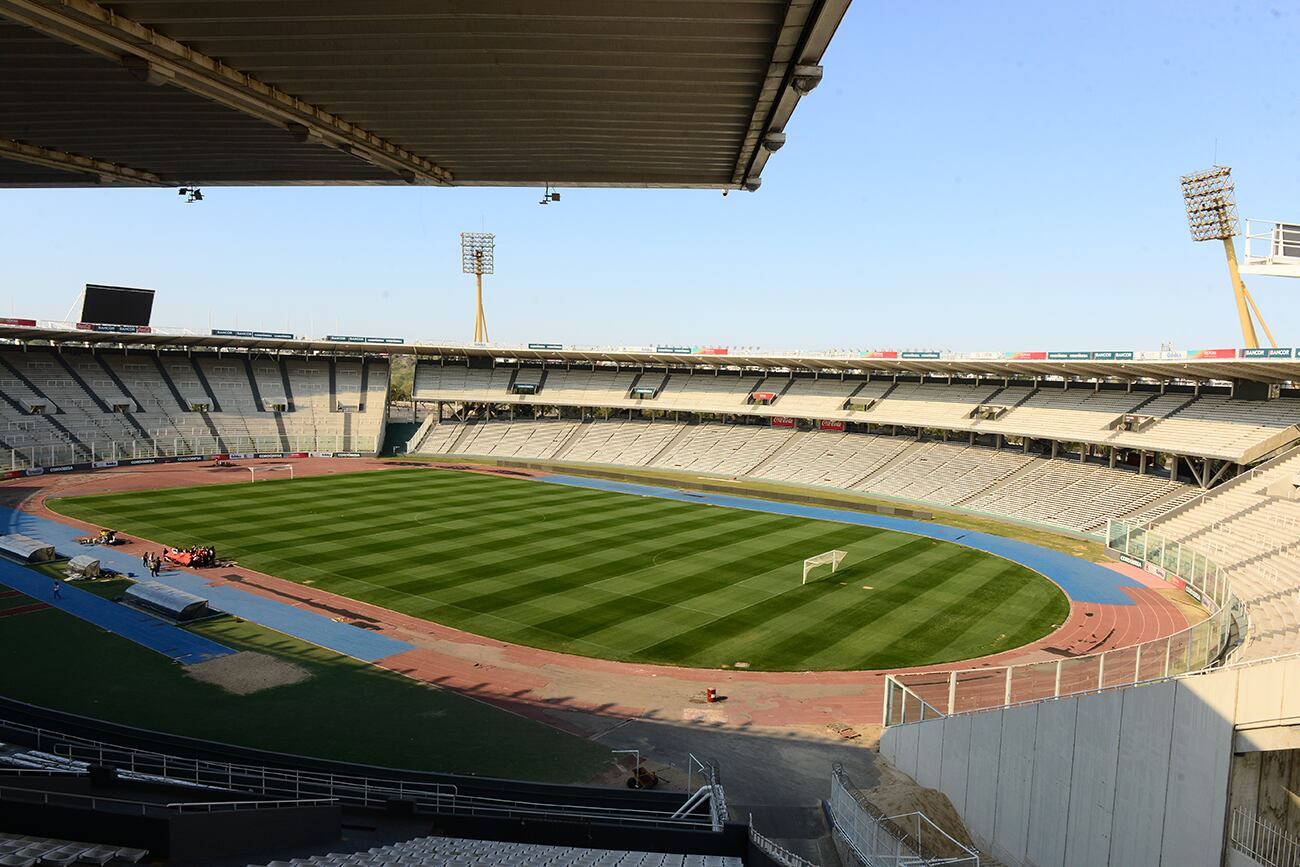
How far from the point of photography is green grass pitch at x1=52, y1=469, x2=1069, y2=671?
2541cm

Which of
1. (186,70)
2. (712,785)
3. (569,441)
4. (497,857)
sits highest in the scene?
(569,441)

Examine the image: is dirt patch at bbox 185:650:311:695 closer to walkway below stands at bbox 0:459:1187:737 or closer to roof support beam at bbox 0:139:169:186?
walkway below stands at bbox 0:459:1187:737

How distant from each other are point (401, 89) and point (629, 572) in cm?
2709

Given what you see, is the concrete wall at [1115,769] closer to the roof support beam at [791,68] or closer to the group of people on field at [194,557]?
the roof support beam at [791,68]

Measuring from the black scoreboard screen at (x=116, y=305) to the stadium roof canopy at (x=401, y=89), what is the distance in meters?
64.3

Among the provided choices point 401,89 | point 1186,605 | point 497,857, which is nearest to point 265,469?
point 497,857

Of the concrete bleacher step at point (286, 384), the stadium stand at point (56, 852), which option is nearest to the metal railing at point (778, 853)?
the stadium stand at point (56, 852)

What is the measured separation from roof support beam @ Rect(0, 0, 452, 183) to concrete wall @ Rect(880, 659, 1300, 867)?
11.0 meters

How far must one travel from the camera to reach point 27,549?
31.6 metres

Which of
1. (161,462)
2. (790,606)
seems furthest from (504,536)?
(161,462)

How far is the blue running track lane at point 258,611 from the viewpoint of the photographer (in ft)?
78.9

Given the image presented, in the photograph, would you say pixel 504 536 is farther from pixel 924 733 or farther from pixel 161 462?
pixel 161 462

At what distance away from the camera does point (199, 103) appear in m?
7.70

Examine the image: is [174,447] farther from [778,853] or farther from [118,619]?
[778,853]
